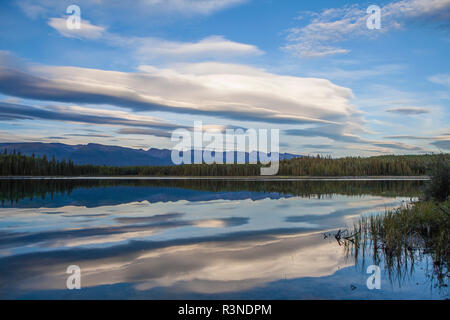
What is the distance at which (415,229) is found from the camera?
1767 cm

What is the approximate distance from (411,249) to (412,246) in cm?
129

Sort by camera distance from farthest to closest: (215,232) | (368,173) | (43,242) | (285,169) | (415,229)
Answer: (285,169) → (368,173) → (215,232) → (415,229) → (43,242)

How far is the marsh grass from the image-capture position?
11857 millimetres

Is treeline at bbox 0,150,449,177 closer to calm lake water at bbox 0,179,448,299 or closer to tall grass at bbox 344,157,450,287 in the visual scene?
tall grass at bbox 344,157,450,287

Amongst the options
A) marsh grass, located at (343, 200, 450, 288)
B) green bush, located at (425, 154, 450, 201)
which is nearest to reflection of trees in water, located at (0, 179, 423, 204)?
green bush, located at (425, 154, 450, 201)

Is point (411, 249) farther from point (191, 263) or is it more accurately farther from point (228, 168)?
point (228, 168)

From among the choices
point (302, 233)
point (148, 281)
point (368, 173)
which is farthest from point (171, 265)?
point (368, 173)

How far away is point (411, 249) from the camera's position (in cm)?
1390

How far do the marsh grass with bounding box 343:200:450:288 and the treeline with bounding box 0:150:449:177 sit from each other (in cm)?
13100

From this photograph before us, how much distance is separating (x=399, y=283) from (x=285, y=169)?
15568 cm

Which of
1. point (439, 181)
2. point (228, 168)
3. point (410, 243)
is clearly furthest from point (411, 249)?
point (228, 168)
